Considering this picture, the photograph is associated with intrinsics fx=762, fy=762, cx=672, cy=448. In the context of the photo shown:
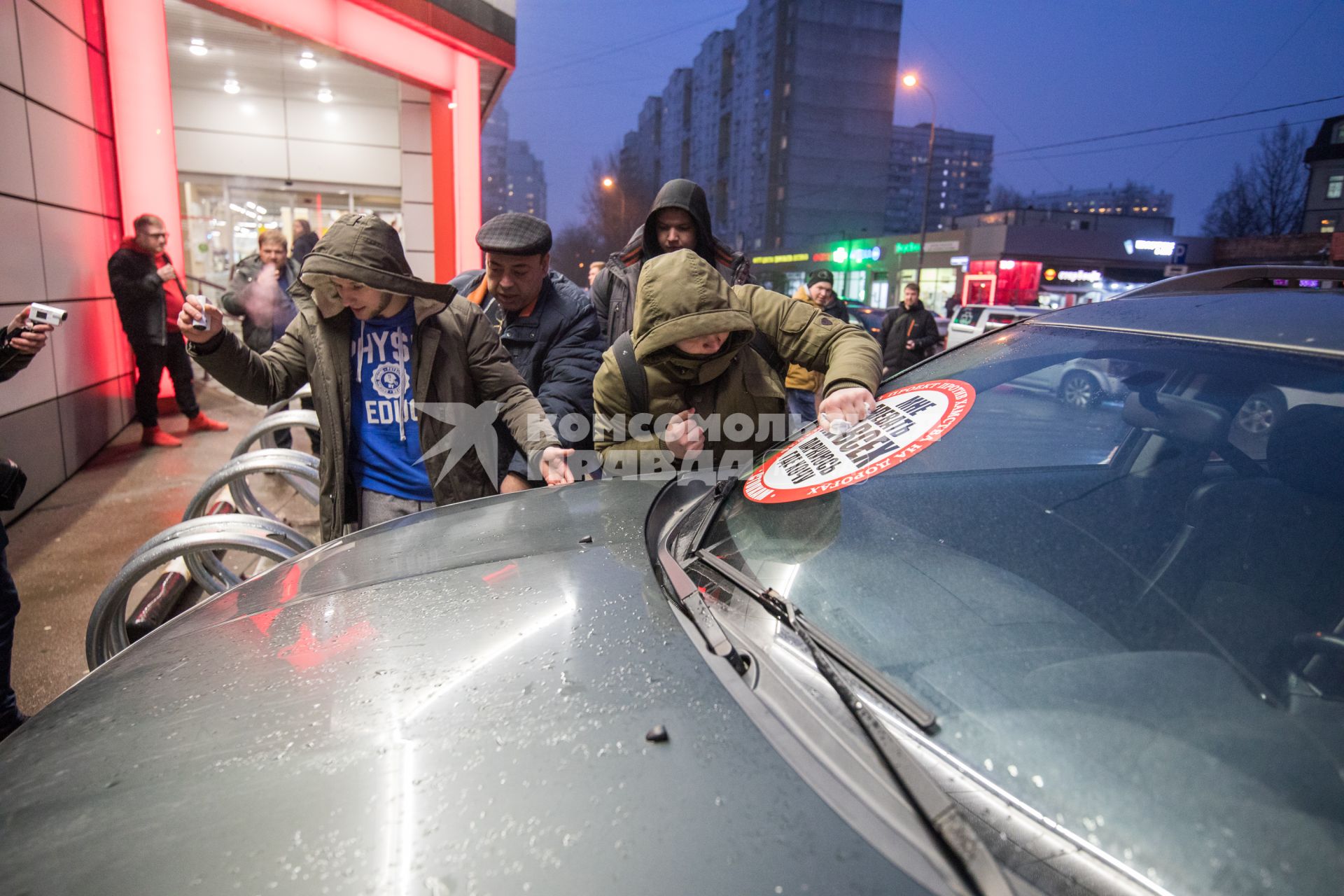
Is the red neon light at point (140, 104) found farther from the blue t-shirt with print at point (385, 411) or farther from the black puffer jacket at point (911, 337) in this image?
the black puffer jacket at point (911, 337)

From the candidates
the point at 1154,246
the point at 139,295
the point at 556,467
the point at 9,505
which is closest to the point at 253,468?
the point at 9,505

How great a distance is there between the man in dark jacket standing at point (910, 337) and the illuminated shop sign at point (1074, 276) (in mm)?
24331

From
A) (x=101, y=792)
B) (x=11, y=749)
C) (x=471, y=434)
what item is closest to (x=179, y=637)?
(x=11, y=749)

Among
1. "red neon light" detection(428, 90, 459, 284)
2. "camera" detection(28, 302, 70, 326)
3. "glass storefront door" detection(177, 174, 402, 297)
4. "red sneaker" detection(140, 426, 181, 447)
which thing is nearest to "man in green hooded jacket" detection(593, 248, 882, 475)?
"camera" detection(28, 302, 70, 326)

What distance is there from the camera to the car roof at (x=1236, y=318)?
1.34 meters

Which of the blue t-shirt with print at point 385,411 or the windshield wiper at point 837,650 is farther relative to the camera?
the blue t-shirt with print at point 385,411

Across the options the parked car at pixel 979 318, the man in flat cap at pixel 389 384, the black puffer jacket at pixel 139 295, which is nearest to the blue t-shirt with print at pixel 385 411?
the man in flat cap at pixel 389 384

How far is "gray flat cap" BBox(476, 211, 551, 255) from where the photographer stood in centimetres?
324

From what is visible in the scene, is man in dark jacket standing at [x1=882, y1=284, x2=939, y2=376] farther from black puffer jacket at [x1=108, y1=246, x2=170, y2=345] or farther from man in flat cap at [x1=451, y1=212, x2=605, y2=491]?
black puffer jacket at [x1=108, y1=246, x2=170, y2=345]

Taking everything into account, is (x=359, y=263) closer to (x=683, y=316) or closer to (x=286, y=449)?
A: (x=683, y=316)

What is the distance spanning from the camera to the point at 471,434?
2.92 meters

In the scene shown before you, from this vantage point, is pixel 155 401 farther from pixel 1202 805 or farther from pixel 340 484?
pixel 1202 805

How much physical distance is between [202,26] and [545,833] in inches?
441

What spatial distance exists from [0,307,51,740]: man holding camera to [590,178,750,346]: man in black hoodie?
210cm
